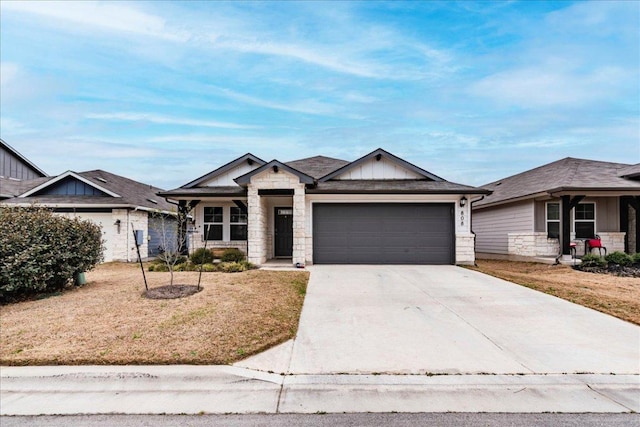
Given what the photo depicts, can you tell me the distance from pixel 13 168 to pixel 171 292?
2605 cm

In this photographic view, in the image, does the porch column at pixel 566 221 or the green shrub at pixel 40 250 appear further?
the porch column at pixel 566 221

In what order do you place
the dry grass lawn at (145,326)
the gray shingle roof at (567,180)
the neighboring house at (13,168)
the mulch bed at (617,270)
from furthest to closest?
the neighboring house at (13,168)
the gray shingle roof at (567,180)
the mulch bed at (617,270)
the dry grass lawn at (145,326)

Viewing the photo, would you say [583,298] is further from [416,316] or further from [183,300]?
[183,300]

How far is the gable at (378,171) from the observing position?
14.7 metres

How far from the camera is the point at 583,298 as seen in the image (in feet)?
26.2

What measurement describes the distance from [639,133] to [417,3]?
15.1 meters

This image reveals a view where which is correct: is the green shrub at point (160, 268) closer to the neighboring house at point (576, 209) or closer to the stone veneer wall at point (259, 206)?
the stone veneer wall at point (259, 206)

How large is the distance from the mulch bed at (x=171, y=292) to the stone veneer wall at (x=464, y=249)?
31.1ft

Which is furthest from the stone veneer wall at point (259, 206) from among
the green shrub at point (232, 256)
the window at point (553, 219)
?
the window at point (553, 219)

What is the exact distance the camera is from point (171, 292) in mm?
7711

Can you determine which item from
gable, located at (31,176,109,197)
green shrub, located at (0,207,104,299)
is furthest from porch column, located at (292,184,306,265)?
gable, located at (31,176,109,197)

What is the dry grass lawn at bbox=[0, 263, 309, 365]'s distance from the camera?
4668 mm

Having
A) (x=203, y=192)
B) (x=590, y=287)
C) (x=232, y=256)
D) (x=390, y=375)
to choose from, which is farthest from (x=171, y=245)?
(x=590, y=287)

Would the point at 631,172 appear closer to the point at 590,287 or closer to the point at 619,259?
the point at 619,259
